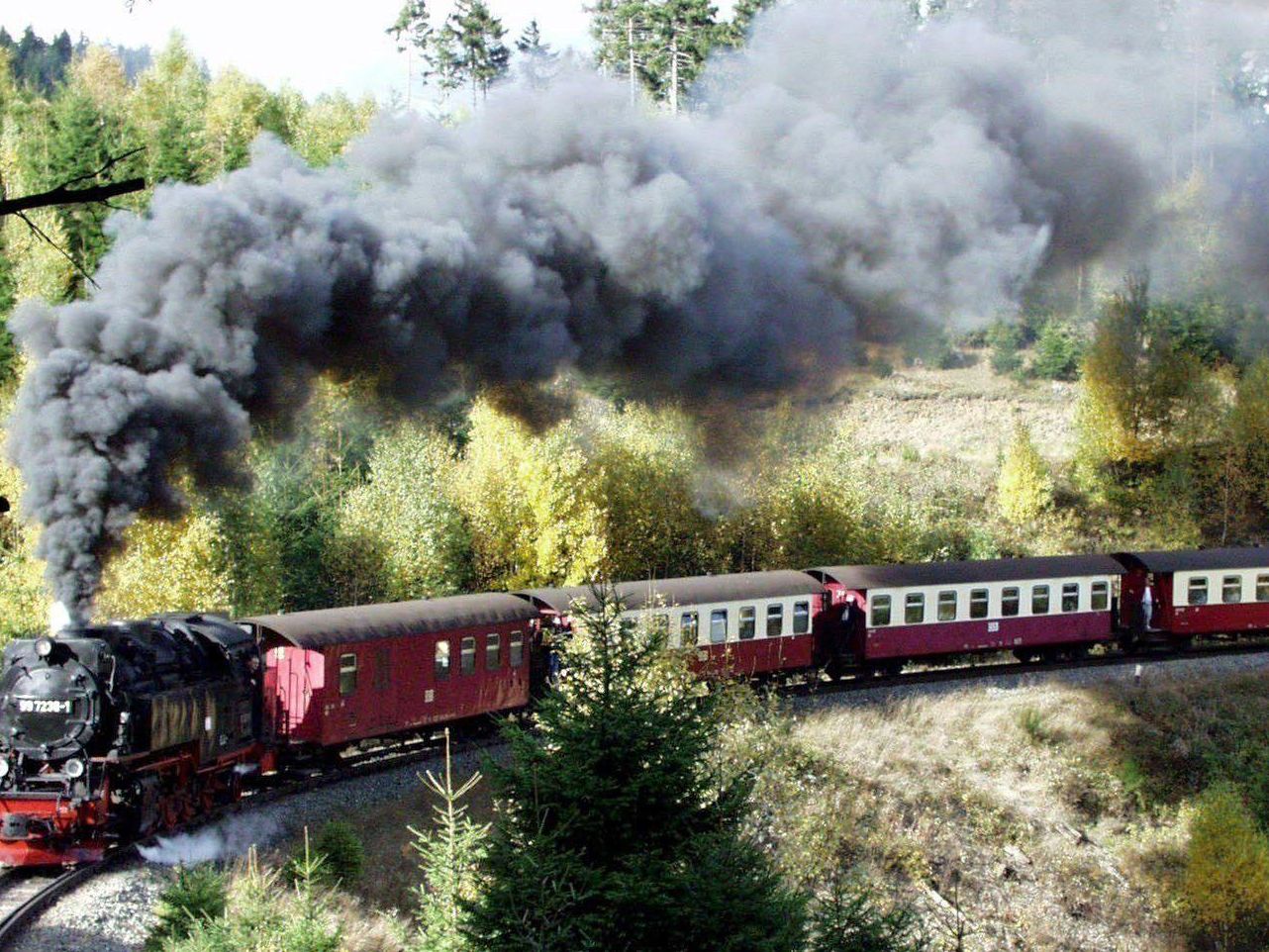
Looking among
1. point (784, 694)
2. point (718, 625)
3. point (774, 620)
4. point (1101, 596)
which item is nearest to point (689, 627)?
point (718, 625)

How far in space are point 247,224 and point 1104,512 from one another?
35.4 metres

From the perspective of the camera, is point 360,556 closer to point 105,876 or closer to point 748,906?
point 105,876

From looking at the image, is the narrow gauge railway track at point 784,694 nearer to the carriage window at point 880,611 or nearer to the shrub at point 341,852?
the carriage window at point 880,611

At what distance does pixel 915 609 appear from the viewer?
2486 cm

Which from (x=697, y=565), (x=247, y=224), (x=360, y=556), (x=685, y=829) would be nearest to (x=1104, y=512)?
(x=697, y=565)

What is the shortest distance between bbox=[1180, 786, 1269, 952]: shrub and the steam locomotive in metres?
5.47

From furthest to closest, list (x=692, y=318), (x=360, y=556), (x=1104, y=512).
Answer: (x=1104, y=512) < (x=360, y=556) < (x=692, y=318)

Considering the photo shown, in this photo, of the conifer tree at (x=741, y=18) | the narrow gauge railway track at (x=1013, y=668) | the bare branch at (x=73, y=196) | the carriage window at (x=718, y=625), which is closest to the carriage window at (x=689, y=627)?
the carriage window at (x=718, y=625)

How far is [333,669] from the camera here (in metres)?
17.2

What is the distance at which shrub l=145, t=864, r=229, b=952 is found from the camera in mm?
11609

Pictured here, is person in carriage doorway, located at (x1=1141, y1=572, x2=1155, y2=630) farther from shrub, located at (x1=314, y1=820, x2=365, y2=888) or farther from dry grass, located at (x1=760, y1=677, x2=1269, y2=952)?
shrub, located at (x1=314, y1=820, x2=365, y2=888)

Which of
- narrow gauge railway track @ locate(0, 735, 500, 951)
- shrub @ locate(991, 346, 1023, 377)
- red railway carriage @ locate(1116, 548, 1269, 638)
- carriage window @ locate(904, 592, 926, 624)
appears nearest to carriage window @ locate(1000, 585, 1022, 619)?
carriage window @ locate(904, 592, 926, 624)

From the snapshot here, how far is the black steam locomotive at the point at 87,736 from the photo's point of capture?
1358cm

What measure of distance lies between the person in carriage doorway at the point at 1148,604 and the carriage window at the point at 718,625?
1051 centimetres
